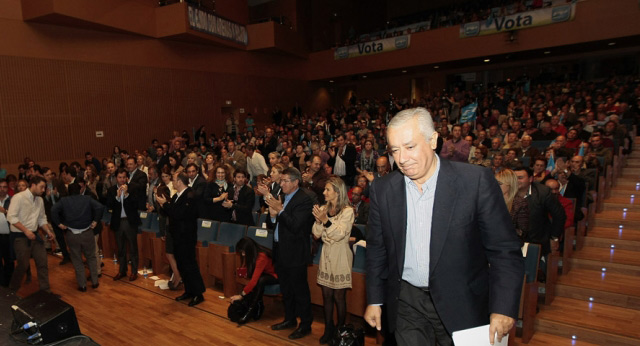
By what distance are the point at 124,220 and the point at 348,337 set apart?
3449 mm

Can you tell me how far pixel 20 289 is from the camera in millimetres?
4805

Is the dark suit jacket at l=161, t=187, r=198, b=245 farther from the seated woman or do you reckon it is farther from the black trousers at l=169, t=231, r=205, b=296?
the seated woman

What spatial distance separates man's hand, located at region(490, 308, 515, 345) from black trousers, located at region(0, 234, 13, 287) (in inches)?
210

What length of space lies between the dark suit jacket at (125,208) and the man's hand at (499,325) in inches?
181

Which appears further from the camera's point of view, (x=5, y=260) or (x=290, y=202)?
(x=5, y=260)

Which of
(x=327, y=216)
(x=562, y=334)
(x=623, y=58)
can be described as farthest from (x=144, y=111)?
(x=623, y=58)

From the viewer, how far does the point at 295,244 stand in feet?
10.9

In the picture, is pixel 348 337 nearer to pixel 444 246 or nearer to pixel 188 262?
pixel 444 246

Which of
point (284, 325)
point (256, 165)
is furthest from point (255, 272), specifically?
point (256, 165)

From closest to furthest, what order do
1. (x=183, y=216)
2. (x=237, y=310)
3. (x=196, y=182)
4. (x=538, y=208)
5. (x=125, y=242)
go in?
(x=538, y=208) < (x=237, y=310) < (x=183, y=216) < (x=196, y=182) < (x=125, y=242)

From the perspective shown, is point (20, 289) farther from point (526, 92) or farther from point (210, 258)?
point (526, 92)

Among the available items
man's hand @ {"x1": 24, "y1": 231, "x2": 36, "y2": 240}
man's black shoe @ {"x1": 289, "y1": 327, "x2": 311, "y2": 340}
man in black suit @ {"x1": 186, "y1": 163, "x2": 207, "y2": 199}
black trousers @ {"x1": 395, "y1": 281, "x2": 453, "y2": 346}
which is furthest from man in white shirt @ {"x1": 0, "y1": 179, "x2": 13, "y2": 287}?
black trousers @ {"x1": 395, "y1": 281, "x2": 453, "y2": 346}

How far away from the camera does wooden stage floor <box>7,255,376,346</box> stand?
11.3 feet

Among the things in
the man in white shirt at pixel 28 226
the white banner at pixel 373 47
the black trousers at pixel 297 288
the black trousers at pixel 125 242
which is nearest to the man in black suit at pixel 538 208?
the black trousers at pixel 297 288
